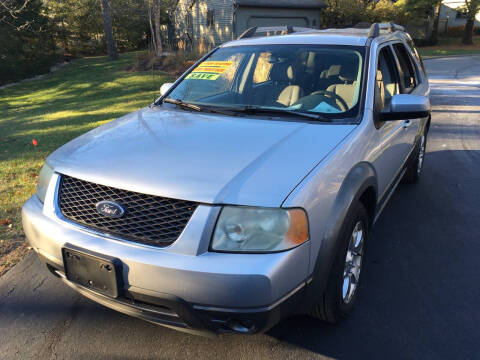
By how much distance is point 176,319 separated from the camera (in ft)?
6.59

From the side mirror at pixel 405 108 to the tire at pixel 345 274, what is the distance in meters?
0.75

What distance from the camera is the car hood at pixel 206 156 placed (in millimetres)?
1969

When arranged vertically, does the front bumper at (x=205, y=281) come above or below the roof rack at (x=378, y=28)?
below

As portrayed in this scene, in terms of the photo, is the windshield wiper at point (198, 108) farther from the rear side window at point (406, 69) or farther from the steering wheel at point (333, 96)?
the rear side window at point (406, 69)

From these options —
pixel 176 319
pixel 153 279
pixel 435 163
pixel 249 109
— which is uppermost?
pixel 249 109

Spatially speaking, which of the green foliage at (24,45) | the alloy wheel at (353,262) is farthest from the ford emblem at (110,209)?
the green foliage at (24,45)

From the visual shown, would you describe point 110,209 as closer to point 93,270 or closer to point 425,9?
point 93,270

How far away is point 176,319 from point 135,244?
1.40 ft

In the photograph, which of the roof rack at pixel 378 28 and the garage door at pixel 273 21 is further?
the garage door at pixel 273 21

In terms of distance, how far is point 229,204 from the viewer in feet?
6.25

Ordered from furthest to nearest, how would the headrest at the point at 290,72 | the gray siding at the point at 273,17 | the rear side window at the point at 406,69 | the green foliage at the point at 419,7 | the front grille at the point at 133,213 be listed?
the green foliage at the point at 419,7
the gray siding at the point at 273,17
the rear side window at the point at 406,69
the headrest at the point at 290,72
the front grille at the point at 133,213

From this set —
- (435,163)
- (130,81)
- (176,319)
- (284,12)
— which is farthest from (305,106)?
(284,12)

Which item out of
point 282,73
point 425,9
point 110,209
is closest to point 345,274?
point 110,209

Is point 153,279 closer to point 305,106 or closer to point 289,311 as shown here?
point 289,311
